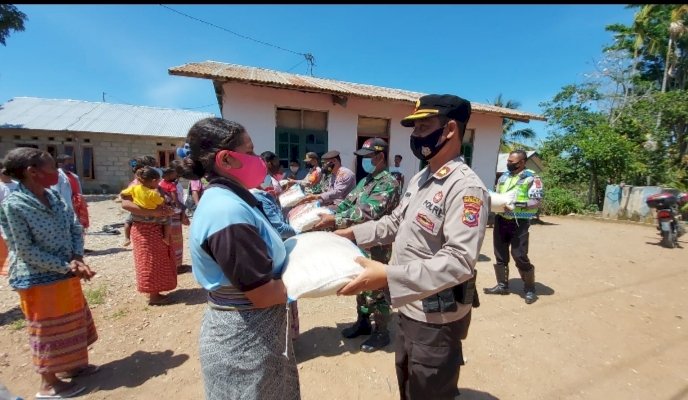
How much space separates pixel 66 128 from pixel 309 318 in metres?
17.9

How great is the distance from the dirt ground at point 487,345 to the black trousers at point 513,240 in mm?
550

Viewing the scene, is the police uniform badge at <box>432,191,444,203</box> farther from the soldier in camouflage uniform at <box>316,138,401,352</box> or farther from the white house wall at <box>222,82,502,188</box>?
the white house wall at <box>222,82,502,188</box>

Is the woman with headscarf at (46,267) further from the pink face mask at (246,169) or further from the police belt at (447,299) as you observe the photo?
the police belt at (447,299)

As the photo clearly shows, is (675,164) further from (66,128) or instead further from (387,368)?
(66,128)

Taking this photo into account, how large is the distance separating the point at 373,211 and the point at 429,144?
1239 millimetres

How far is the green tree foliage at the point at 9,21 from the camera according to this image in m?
13.3

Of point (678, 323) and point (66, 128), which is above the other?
point (66, 128)

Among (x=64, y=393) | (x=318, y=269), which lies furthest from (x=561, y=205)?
(x=64, y=393)

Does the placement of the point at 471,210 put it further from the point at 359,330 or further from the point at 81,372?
the point at 81,372

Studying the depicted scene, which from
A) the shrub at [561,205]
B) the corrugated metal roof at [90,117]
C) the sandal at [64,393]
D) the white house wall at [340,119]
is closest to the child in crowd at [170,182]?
the white house wall at [340,119]

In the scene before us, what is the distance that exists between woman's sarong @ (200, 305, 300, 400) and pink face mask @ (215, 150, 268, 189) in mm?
620

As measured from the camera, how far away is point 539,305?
14.5ft

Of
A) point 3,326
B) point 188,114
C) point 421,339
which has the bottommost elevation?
point 3,326

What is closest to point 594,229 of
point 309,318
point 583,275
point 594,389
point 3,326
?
point 583,275
